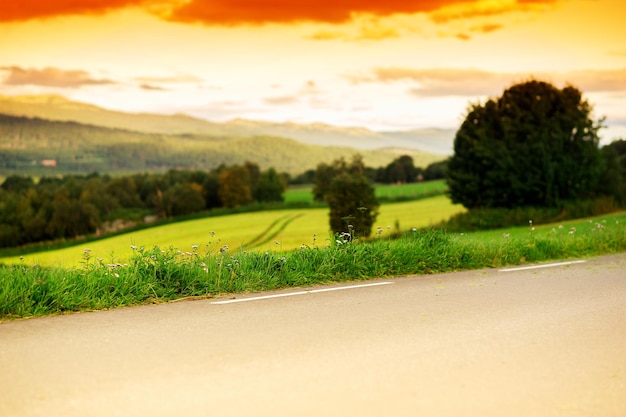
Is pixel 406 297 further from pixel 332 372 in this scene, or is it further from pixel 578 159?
pixel 578 159

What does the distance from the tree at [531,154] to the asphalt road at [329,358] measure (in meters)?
32.3

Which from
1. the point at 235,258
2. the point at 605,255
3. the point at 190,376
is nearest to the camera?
the point at 190,376

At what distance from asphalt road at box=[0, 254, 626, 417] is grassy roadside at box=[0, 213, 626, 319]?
1.47 ft

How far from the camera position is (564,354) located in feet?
18.4

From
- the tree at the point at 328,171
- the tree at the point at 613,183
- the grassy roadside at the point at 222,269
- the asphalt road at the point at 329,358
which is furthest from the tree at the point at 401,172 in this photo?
the asphalt road at the point at 329,358

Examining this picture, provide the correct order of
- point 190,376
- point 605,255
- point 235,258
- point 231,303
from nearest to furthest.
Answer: point 190,376 < point 231,303 < point 235,258 < point 605,255

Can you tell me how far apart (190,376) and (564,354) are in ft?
10.2

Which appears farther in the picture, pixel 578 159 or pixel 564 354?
pixel 578 159

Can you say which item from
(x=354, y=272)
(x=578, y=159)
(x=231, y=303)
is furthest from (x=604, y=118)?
(x=231, y=303)

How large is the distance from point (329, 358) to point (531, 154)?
121 feet

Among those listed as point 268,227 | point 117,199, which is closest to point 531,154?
point 268,227

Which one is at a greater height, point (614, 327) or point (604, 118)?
point (604, 118)

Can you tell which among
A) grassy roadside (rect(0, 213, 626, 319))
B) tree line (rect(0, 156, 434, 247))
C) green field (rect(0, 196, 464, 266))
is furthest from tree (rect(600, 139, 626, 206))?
tree line (rect(0, 156, 434, 247))

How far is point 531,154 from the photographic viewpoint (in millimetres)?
39781
